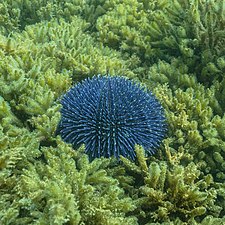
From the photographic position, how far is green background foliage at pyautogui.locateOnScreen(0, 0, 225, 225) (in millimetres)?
2574

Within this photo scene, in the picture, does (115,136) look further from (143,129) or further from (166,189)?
(166,189)

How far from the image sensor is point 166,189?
2.89 m

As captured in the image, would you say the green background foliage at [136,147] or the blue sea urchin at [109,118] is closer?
the green background foliage at [136,147]

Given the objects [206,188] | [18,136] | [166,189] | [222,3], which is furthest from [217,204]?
[222,3]

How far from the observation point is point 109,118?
9.32 feet

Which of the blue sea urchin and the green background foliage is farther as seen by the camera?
the blue sea urchin

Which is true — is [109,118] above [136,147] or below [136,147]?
above

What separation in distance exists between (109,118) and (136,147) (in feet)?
0.97

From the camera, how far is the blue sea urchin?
2855 mm

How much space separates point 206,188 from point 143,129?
69 centimetres

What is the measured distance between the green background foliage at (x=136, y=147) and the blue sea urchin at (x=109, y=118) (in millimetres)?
94

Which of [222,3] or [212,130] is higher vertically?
[222,3]

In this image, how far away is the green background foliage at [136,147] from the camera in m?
2.57

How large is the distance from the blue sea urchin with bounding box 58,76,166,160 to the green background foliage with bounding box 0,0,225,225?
94 millimetres
